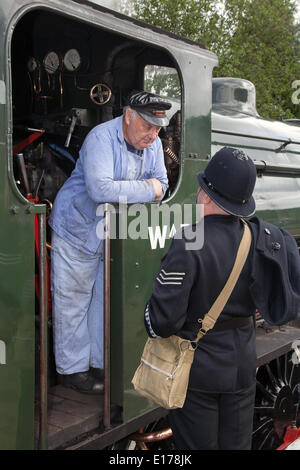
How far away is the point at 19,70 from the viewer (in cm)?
303

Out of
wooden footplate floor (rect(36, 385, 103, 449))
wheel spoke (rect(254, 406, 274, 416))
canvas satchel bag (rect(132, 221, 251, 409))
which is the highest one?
canvas satchel bag (rect(132, 221, 251, 409))

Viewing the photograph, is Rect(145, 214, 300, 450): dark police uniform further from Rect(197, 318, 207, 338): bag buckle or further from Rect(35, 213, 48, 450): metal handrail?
Rect(35, 213, 48, 450): metal handrail

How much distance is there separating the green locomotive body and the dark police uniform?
420 mm

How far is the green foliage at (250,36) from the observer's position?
14742 mm

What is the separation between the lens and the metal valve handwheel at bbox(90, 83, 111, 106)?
300 centimetres

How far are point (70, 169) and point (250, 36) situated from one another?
14599 millimetres

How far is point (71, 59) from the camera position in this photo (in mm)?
3066

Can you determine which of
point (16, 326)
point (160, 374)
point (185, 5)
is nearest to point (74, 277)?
point (16, 326)

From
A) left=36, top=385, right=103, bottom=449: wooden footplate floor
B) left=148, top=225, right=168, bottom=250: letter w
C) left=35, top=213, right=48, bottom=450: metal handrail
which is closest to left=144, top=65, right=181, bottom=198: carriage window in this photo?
left=148, top=225, right=168, bottom=250: letter w

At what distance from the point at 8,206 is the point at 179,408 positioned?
3.39ft

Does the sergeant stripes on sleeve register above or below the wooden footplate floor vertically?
above

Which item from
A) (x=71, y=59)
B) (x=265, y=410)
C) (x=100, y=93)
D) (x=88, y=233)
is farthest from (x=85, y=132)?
(x=265, y=410)
